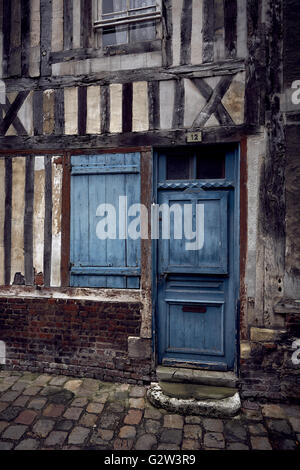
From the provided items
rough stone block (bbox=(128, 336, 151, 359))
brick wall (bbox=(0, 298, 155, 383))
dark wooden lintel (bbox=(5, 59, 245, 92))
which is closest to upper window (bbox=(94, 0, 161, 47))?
dark wooden lintel (bbox=(5, 59, 245, 92))

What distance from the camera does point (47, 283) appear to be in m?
3.68

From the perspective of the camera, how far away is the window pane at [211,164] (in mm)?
3398

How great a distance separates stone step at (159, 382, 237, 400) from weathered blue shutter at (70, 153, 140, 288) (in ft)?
3.94

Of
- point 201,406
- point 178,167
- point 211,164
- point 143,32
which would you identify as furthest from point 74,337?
point 143,32

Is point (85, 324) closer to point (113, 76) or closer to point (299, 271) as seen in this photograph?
point (299, 271)

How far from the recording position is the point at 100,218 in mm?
3543

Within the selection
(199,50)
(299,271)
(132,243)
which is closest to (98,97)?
(199,50)

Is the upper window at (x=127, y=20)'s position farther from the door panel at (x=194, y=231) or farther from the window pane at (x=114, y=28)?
the door panel at (x=194, y=231)

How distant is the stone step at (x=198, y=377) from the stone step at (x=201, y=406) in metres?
0.22

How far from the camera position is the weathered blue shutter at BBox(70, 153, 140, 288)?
3461 millimetres

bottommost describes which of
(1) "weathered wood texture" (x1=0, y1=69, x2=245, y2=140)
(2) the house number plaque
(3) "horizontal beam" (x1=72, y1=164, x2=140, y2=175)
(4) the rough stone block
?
(4) the rough stone block
